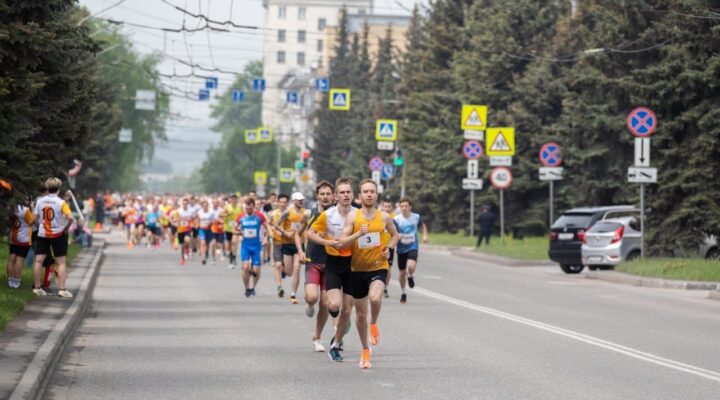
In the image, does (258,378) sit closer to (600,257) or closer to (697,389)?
(697,389)

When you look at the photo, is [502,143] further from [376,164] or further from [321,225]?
[321,225]

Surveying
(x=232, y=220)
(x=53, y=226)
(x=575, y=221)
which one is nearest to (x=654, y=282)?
(x=575, y=221)

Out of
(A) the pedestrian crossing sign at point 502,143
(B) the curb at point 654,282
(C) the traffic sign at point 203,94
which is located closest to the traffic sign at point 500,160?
(A) the pedestrian crossing sign at point 502,143

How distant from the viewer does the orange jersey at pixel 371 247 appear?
13992 mm

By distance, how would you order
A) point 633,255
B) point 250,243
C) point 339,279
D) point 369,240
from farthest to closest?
point 633,255 → point 250,243 → point 339,279 → point 369,240

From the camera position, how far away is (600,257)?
3409cm

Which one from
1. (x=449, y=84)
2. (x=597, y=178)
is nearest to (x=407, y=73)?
(x=449, y=84)

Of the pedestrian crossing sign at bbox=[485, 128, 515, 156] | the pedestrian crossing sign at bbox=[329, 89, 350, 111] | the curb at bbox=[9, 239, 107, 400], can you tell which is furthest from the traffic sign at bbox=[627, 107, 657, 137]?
the pedestrian crossing sign at bbox=[329, 89, 350, 111]

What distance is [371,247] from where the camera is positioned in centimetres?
1408

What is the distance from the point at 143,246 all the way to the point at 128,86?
1794 inches

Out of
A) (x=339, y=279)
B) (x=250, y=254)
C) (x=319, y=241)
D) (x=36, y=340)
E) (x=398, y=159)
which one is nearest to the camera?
(x=319, y=241)

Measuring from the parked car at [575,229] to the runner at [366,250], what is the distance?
21126 mm

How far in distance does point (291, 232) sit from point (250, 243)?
1.08 m

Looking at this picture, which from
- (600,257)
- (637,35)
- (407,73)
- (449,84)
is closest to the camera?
(600,257)
